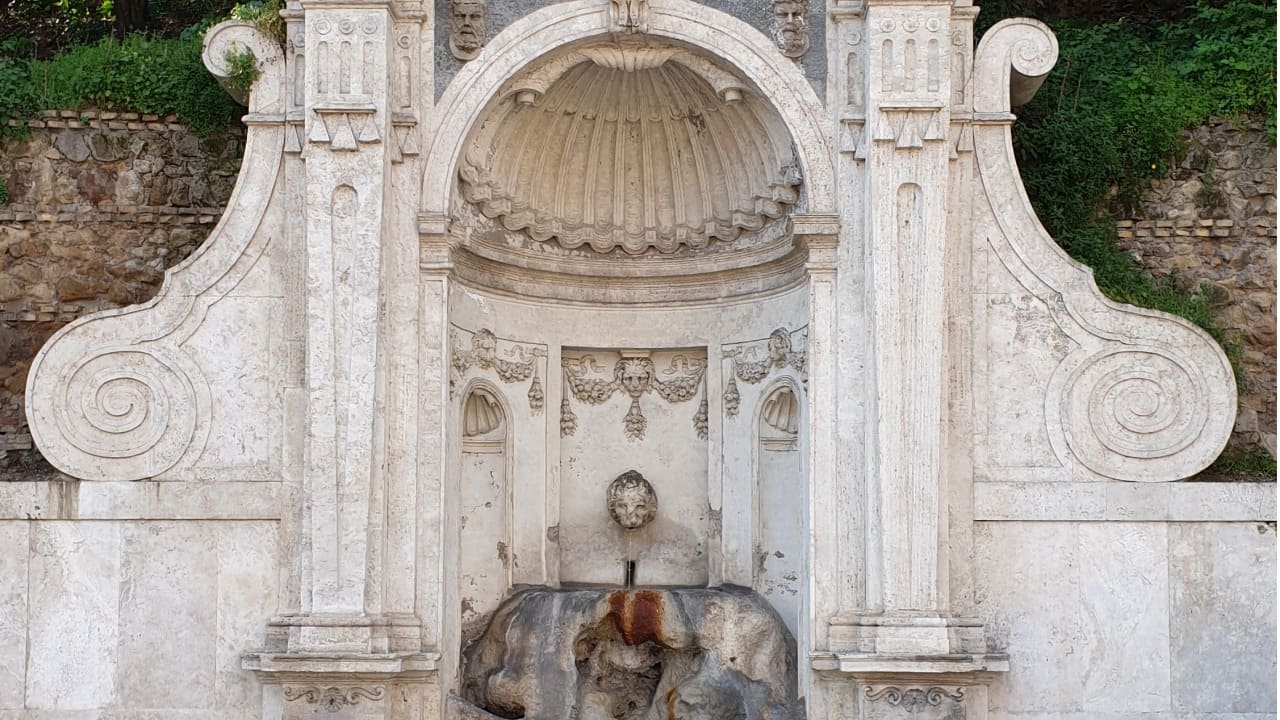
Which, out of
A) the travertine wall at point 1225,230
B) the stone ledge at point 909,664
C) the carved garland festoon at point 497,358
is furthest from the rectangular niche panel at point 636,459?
the travertine wall at point 1225,230

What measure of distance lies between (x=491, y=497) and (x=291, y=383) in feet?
5.51

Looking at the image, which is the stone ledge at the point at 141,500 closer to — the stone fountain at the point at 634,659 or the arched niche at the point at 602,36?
the stone fountain at the point at 634,659

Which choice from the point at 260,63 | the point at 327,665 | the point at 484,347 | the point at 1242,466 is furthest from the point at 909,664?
the point at 260,63

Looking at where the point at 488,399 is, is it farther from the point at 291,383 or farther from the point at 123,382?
the point at 123,382

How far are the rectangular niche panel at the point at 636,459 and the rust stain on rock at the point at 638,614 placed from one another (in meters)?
0.97

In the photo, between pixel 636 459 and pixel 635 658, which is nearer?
pixel 635 658

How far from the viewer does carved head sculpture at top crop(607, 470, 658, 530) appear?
34.1 ft

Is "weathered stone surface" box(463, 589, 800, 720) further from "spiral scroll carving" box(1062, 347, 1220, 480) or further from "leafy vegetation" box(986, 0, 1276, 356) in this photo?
"leafy vegetation" box(986, 0, 1276, 356)

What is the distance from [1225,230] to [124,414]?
703cm

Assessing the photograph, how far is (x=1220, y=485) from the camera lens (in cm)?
897

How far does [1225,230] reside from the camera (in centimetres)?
1051

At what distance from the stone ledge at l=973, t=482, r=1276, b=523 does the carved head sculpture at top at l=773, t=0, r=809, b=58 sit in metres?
2.72

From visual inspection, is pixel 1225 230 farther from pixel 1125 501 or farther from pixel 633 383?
pixel 633 383

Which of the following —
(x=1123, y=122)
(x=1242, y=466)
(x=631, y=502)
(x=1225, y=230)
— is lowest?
(x=631, y=502)
